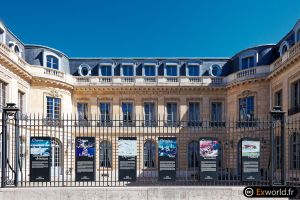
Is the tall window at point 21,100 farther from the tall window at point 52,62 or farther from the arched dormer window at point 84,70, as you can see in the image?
the arched dormer window at point 84,70

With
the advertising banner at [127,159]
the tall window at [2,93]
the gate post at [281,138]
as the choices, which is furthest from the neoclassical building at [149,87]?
the advertising banner at [127,159]

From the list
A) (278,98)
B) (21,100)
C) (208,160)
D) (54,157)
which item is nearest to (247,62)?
(278,98)

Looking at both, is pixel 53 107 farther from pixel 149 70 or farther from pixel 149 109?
pixel 149 70

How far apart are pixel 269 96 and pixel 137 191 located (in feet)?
62.3

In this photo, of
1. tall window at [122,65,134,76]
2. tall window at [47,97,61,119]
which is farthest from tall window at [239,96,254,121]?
tall window at [47,97,61,119]

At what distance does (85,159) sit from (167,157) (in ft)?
10.5

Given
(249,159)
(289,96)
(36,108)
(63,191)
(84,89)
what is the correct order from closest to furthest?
1. (63,191)
2. (249,159)
3. (289,96)
4. (36,108)
5. (84,89)

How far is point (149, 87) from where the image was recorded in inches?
1214

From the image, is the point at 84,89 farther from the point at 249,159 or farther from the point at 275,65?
the point at 249,159

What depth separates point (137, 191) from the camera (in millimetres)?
11258

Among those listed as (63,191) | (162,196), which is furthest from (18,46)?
(162,196)

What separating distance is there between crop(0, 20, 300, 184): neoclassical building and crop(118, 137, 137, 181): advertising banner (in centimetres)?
1262

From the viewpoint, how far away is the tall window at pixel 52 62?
29.5m

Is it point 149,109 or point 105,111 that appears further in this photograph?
point 149,109
